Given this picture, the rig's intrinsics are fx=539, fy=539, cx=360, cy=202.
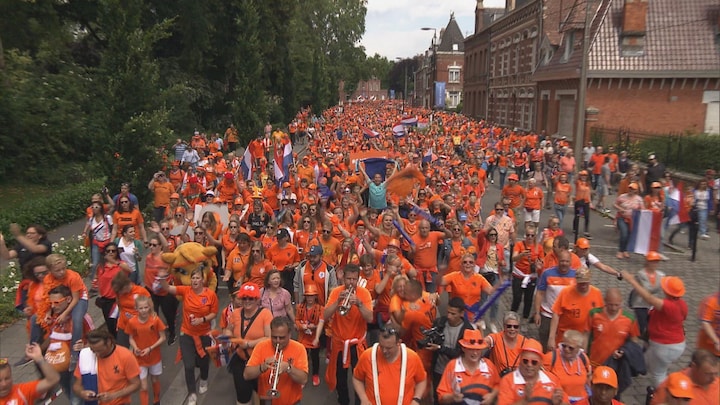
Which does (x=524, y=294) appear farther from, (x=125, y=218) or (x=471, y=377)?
(x=125, y=218)

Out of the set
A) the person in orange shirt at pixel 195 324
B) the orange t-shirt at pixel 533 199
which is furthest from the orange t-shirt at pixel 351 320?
the orange t-shirt at pixel 533 199

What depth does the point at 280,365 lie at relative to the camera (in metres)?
4.19

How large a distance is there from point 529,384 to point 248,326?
2.49m

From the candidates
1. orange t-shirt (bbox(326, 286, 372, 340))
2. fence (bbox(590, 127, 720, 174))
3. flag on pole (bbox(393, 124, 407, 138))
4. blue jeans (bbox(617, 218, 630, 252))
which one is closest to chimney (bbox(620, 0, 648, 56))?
fence (bbox(590, 127, 720, 174))

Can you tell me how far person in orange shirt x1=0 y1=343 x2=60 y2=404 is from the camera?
12.8 feet

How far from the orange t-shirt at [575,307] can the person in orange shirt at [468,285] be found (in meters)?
0.76

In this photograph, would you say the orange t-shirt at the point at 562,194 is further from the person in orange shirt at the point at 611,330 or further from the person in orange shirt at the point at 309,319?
the person in orange shirt at the point at 309,319

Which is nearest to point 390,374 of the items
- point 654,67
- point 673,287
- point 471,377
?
point 471,377

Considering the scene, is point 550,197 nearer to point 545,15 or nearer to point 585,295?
point 585,295

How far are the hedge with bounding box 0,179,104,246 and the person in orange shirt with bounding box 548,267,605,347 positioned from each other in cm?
1125

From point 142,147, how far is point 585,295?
410 inches

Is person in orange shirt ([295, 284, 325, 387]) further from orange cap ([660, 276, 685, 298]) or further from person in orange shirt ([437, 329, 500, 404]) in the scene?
orange cap ([660, 276, 685, 298])

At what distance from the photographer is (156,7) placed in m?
23.7

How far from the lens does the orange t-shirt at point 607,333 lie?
4961 millimetres
